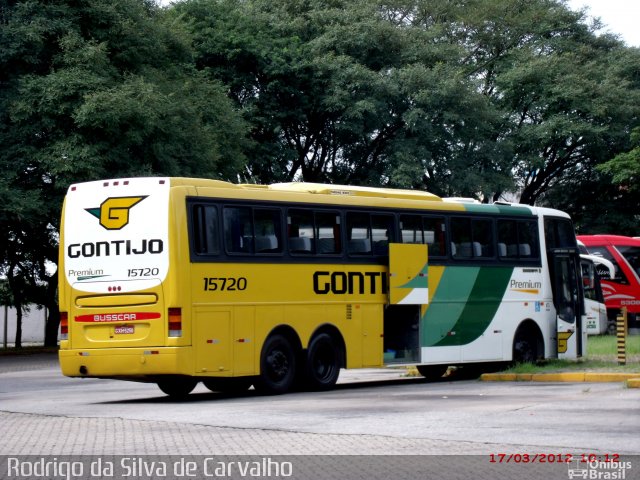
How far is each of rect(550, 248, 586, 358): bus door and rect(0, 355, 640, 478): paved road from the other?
4400 mm

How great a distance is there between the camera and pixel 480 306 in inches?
984

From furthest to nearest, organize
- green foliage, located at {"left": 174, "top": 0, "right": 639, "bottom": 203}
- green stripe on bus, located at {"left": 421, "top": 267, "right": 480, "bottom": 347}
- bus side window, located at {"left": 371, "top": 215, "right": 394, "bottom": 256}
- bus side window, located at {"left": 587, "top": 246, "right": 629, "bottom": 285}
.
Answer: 1. green foliage, located at {"left": 174, "top": 0, "right": 639, "bottom": 203}
2. bus side window, located at {"left": 587, "top": 246, "right": 629, "bottom": 285}
3. green stripe on bus, located at {"left": 421, "top": 267, "right": 480, "bottom": 347}
4. bus side window, located at {"left": 371, "top": 215, "right": 394, "bottom": 256}

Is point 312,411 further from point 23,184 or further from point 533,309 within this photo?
point 23,184

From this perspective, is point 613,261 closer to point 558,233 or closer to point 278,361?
point 558,233

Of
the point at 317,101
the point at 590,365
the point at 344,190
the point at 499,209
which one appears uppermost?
the point at 317,101

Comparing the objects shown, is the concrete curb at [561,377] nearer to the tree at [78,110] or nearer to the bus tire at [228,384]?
the bus tire at [228,384]

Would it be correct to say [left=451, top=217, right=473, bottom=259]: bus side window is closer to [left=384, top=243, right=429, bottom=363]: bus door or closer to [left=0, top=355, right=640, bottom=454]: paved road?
[left=384, top=243, right=429, bottom=363]: bus door

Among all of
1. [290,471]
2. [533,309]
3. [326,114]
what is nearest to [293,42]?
[326,114]

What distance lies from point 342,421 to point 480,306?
9.94 metres

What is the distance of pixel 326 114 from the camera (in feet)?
174

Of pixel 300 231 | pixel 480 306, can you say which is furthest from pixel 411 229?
pixel 300 231

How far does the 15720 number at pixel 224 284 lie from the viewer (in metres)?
19.9

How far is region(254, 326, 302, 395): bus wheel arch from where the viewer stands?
68.3 feet

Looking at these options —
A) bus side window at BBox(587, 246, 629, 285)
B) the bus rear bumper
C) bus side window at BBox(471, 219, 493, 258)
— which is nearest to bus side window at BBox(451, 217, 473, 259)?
bus side window at BBox(471, 219, 493, 258)
